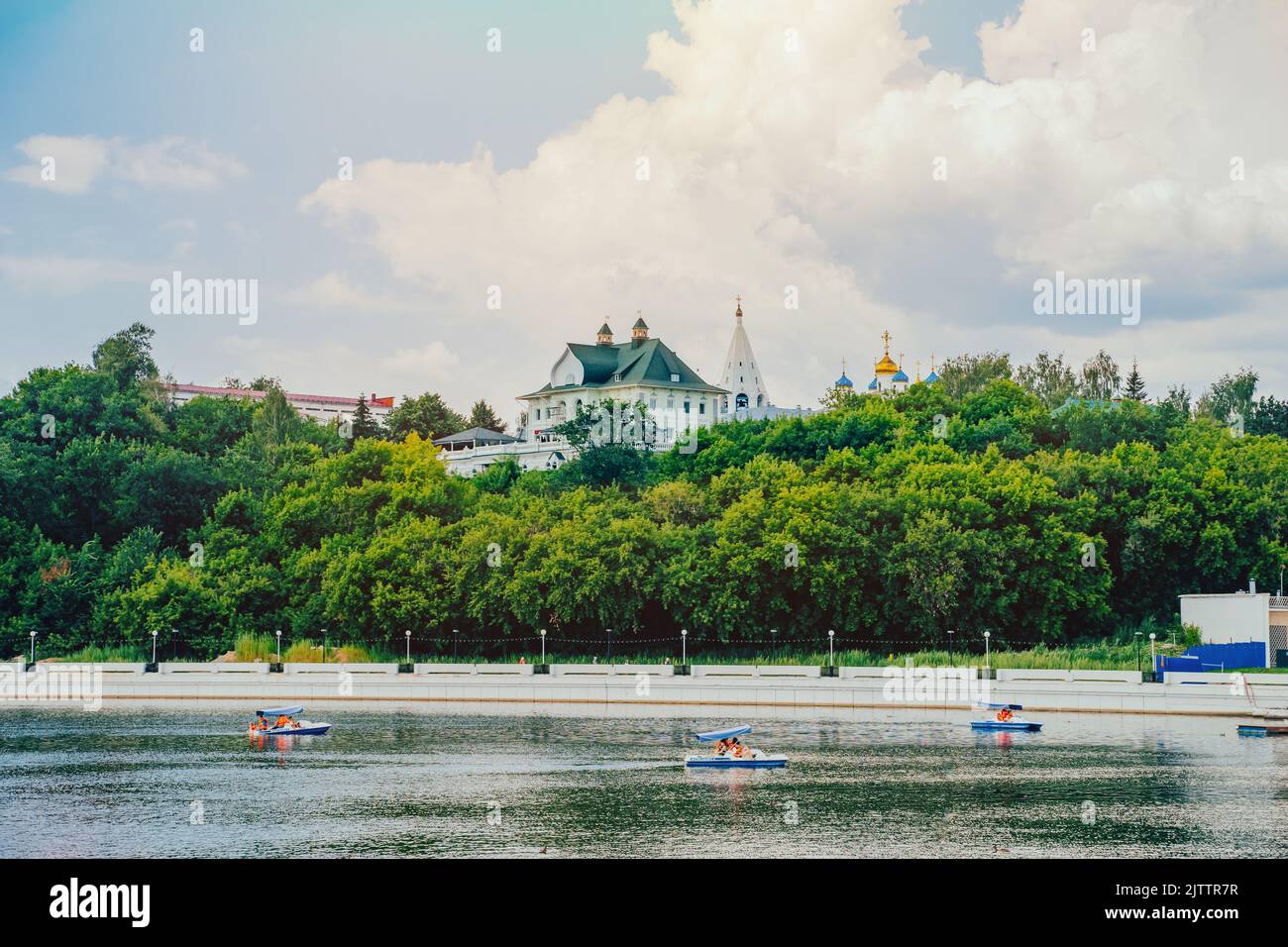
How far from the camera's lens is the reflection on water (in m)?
34.0

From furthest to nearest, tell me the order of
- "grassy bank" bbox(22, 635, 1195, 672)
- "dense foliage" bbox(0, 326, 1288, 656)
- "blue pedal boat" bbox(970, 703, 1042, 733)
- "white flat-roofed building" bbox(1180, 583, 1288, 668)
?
"dense foliage" bbox(0, 326, 1288, 656), "grassy bank" bbox(22, 635, 1195, 672), "white flat-roofed building" bbox(1180, 583, 1288, 668), "blue pedal boat" bbox(970, 703, 1042, 733)

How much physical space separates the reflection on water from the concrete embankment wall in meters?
1.55

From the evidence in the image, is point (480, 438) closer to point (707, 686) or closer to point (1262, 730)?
point (707, 686)

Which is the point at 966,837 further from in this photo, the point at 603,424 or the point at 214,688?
the point at 603,424

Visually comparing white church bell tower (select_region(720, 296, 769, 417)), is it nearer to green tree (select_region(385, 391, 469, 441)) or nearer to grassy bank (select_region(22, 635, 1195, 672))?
green tree (select_region(385, 391, 469, 441))

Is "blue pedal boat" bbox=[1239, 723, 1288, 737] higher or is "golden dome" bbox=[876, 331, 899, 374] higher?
"golden dome" bbox=[876, 331, 899, 374]

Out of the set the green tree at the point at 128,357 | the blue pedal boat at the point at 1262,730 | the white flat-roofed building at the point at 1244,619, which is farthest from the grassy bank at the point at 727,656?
the green tree at the point at 128,357

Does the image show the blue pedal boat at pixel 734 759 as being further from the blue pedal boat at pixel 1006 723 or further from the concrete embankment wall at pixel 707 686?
the concrete embankment wall at pixel 707 686

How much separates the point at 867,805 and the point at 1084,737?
1735 cm

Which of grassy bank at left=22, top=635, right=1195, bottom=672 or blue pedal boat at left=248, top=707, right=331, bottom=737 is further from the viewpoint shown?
grassy bank at left=22, top=635, right=1195, bottom=672

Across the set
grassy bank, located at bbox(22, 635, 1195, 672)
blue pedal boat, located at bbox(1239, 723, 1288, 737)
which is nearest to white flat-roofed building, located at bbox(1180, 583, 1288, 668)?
grassy bank, located at bbox(22, 635, 1195, 672)

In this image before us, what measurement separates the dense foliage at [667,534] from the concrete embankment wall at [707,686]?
4174mm

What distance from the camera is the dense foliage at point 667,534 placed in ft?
227

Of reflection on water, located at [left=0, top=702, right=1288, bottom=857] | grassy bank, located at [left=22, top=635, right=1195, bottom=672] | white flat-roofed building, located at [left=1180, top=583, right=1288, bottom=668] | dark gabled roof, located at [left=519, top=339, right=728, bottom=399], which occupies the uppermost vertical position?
dark gabled roof, located at [left=519, top=339, right=728, bottom=399]
